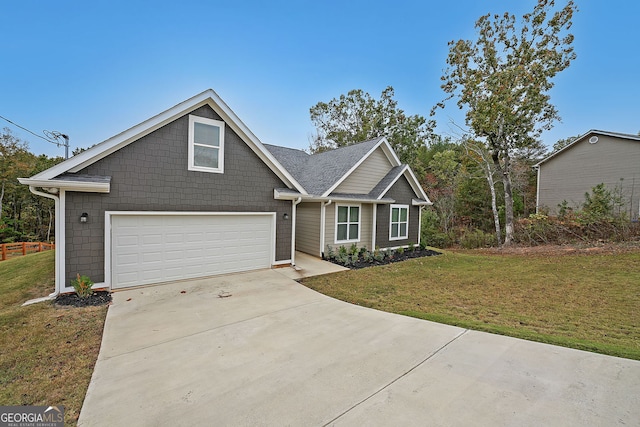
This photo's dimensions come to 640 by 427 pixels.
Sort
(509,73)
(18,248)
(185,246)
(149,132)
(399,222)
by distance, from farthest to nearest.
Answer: (18,248), (509,73), (399,222), (185,246), (149,132)

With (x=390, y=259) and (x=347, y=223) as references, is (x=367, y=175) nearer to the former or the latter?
(x=347, y=223)

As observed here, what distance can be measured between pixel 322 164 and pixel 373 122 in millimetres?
14445

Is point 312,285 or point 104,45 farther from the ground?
point 104,45

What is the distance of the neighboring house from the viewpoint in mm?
15523

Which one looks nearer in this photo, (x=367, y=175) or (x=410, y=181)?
(x=367, y=175)

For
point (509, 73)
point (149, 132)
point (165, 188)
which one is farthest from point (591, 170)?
point (149, 132)

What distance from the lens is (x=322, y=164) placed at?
14383 millimetres

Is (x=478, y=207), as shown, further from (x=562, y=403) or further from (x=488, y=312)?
(x=562, y=403)

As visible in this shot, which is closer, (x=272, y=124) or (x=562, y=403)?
(x=562, y=403)

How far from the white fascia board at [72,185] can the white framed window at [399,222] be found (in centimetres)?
1108

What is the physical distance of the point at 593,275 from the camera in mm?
8570

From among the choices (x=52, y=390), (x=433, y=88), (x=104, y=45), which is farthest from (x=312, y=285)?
(x=433, y=88)

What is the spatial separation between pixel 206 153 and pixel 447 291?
793 centimetres

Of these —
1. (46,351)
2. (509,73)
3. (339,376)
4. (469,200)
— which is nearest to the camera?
(339,376)
